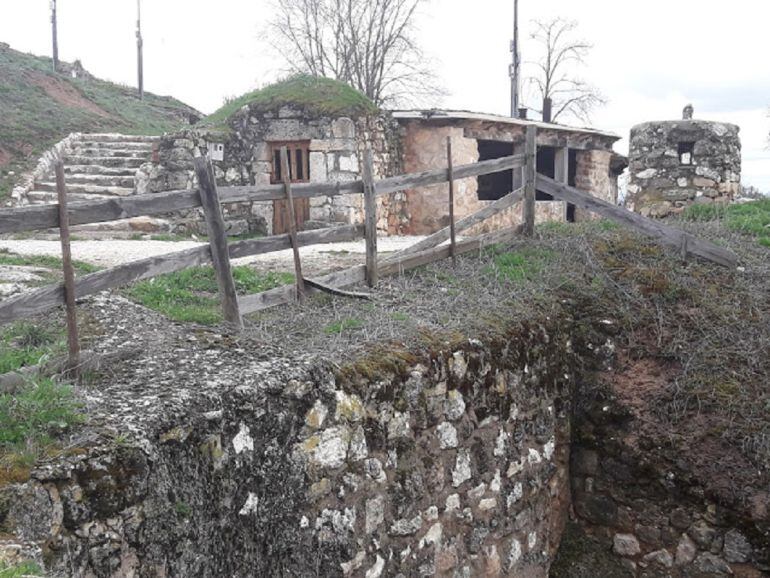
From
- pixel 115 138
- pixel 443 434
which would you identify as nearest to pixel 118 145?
pixel 115 138

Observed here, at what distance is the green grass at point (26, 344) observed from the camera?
14.1ft

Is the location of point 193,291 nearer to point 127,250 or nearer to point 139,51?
point 127,250

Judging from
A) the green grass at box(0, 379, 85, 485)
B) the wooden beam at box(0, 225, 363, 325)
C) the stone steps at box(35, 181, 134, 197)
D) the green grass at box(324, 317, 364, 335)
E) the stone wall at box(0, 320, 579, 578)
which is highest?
the stone steps at box(35, 181, 134, 197)

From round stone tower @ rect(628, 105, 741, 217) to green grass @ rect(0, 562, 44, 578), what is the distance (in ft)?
38.9

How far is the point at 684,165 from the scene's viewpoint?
12.4 meters

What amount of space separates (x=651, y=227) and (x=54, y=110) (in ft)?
55.7

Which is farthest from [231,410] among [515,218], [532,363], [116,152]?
[116,152]

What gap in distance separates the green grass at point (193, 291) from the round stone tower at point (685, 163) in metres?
8.13

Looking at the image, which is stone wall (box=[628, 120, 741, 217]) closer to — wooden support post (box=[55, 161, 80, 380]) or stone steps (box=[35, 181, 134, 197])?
stone steps (box=[35, 181, 134, 197])

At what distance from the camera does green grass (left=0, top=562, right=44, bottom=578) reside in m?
2.46

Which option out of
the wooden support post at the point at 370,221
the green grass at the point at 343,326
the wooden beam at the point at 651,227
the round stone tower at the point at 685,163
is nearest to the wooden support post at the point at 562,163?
the round stone tower at the point at 685,163

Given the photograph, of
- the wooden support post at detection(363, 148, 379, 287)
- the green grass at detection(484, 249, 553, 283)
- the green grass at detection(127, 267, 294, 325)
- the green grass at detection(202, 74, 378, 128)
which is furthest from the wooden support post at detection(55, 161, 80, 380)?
the green grass at detection(202, 74, 378, 128)

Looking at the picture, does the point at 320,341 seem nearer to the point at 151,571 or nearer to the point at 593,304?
the point at 151,571

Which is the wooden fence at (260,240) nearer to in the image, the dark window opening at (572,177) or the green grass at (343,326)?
the green grass at (343,326)
